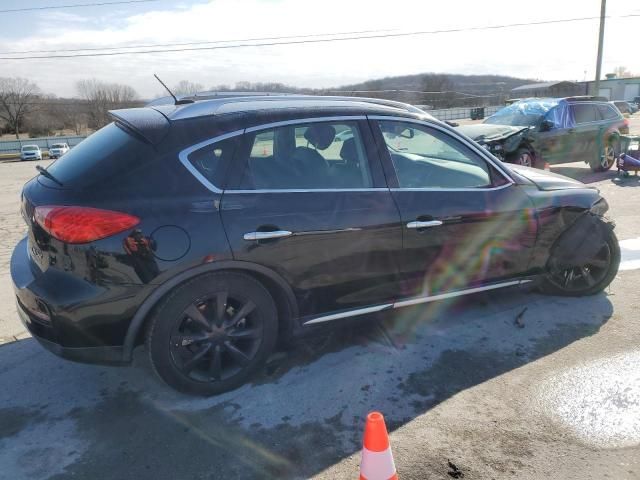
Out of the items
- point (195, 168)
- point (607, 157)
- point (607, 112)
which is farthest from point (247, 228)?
point (607, 112)

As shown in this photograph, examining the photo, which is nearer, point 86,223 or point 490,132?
point 86,223

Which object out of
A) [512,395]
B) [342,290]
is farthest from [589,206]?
[342,290]

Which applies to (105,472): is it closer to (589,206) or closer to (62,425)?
(62,425)

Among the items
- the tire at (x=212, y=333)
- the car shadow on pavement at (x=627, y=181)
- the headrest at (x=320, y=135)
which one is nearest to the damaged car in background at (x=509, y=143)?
the car shadow on pavement at (x=627, y=181)

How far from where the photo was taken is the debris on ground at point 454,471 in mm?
2404

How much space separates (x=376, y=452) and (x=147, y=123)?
86.2 inches

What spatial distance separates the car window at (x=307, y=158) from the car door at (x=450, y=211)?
19 cm

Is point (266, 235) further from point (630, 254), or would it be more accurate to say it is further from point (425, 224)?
point (630, 254)

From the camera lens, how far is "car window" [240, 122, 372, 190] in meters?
3.01

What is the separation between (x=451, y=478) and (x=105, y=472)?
1695 mm

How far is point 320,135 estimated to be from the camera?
10.7 feet

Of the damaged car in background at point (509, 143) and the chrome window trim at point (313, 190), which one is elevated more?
the chrome window trim at point (313, 190)

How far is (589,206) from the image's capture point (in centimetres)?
420

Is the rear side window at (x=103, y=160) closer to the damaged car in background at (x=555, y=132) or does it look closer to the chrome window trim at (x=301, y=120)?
the chrome window trim at (x=301, y=120)
